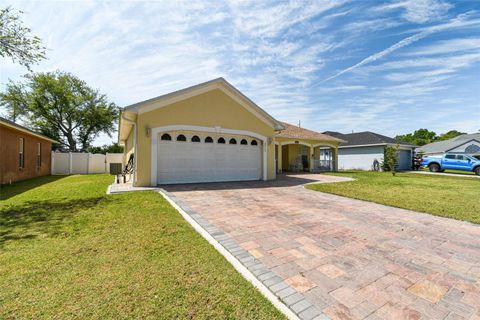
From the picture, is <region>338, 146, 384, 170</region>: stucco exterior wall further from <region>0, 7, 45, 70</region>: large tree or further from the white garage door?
<region>0, 7, 45, 70</region>: large tree

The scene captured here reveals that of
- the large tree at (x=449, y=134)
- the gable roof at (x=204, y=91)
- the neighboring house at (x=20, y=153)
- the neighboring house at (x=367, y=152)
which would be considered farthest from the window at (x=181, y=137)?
the large tree at (x=449, y=134)

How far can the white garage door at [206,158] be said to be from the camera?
9.73 meters

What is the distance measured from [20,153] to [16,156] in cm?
75

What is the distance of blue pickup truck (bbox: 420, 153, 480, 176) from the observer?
19009mm

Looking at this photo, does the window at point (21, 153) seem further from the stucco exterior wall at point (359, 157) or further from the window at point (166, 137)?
the stucco exterior wall at point (359, 157)

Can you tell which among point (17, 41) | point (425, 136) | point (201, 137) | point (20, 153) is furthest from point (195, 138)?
point (425, 136)

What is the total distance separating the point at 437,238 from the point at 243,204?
4.42 meters

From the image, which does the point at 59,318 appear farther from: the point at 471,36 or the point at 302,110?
the point at 302,110

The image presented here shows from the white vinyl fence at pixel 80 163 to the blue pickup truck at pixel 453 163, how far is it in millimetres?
31898

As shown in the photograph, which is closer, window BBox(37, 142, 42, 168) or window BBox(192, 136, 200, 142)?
window BBox(192, 136, 200, 142)

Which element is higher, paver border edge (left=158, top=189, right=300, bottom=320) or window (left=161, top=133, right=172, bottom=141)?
window (left=161, top=133, right=172, bottom=141)

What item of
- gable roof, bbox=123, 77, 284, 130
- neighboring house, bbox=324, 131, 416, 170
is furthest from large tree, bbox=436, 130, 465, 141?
gable roof, bbox=123, 77, 284, 130

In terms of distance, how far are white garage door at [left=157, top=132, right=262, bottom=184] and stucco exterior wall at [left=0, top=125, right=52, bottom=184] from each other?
8378 mm

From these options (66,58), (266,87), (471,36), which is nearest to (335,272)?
(471,36)
